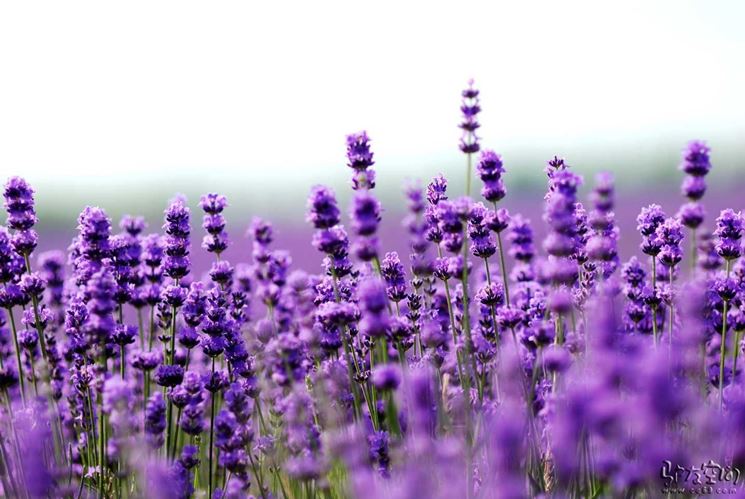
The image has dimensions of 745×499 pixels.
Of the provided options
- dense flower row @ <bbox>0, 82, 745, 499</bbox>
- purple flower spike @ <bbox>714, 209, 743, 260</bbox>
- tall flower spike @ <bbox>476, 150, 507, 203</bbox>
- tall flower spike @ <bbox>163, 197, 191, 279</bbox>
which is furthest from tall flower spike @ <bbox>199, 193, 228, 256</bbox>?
purple flower spike @ <bbox>714, 209, 743, 260</bbox>

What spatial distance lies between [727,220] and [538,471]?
1.49m

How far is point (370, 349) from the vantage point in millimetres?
4230

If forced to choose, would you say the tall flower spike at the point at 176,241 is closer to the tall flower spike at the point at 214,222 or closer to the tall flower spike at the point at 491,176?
the tall flower spike at the point at 214,222

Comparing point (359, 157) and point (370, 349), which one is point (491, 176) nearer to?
point (359, 157)

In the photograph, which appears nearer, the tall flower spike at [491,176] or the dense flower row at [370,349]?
the dense flower row at [370,349]

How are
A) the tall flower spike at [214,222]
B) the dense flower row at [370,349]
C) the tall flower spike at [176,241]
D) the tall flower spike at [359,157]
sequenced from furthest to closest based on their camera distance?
the tall flower spike at [214,222], the tall flower spike at [176,241], the tall flower spike at [359,157], the dense flower row at [370,349]

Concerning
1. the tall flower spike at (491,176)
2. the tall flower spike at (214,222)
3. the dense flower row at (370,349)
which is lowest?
the dense flower row at (370,349)

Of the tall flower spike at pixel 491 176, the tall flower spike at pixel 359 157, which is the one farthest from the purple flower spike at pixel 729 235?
the tall flower spike at pixel 359 157

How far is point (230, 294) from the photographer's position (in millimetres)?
4324

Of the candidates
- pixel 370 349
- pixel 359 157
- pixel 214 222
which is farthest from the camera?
pixel 214 222

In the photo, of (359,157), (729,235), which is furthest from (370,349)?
(729,235)

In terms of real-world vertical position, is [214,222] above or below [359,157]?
below

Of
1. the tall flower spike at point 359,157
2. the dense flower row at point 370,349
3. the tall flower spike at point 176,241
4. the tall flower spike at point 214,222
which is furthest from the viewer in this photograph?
the tall flower spike at point 214,222

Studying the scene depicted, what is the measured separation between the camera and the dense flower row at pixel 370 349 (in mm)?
2887
